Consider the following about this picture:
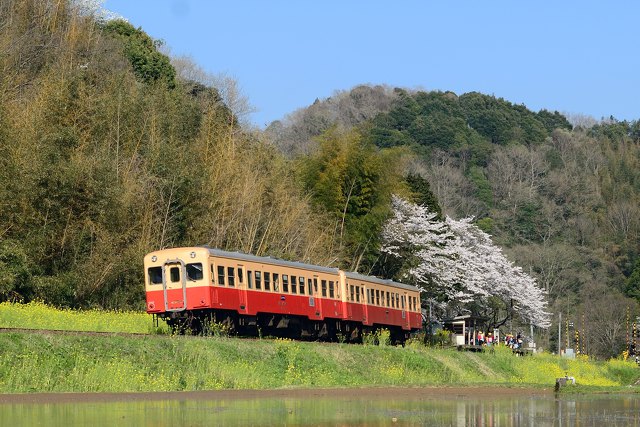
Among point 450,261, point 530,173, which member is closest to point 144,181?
point 450,261

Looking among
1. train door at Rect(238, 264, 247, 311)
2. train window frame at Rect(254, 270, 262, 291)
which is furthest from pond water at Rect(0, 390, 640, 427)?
train window frame at Rect(254, 270, 262, 291)

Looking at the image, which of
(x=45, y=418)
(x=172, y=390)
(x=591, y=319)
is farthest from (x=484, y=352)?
(x=591, y=319)

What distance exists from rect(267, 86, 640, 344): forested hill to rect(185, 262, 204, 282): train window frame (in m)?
51.3

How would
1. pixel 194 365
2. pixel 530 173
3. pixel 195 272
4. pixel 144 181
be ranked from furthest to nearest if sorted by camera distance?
pixel 530 173
pixel 144 181
pixel 195 272
pixel 194 365

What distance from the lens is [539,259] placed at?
85688mm

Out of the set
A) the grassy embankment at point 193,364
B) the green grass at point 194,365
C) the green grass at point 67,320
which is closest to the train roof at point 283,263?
the green grass at point 67,320

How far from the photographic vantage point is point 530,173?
106062 millimetres

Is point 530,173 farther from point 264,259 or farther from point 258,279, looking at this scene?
point 258,279

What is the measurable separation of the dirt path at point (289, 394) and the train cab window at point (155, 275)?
8.34 metres

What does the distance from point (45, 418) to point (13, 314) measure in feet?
39.8

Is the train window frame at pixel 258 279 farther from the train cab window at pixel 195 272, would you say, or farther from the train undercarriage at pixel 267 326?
the train cab window at pixel 195 272

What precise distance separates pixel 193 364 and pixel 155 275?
25.2 feet

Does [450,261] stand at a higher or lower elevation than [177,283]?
higher

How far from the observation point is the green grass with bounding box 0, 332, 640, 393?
19.6 m
